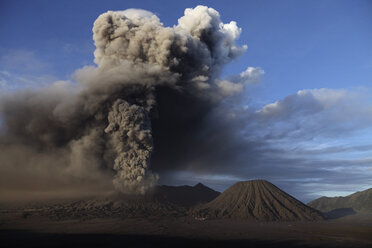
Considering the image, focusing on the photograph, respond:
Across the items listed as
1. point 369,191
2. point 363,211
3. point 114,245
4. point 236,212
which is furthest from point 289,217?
point 369,191

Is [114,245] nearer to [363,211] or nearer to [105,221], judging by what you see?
[105,221]

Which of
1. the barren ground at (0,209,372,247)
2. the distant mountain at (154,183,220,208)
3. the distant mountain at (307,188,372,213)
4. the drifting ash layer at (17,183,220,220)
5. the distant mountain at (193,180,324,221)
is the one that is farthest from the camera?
the distant mountain at (307,188,372,213)

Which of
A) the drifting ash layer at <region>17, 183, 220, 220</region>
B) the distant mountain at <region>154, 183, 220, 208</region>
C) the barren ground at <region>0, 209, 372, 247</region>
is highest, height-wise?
the distant mountain at <region>154, 183, 220, 208</region>

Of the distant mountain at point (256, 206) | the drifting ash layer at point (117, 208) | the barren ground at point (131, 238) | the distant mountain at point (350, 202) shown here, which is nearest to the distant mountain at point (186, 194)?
the drifting ash layer at point (117, 208)

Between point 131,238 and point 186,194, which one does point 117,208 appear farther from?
point 186,194

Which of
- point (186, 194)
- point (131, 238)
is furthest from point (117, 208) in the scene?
point (186, 194)

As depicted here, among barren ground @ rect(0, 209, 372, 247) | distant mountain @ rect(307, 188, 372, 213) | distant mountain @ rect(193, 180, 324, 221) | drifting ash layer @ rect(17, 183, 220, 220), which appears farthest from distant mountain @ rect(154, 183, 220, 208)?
distant mountain @ rect(307, 188, 372, 213)

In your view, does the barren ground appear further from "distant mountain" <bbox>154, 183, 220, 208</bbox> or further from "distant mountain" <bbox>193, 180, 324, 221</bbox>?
"distant mountain" <bbox>154, 183, 220, 208</bbox>
